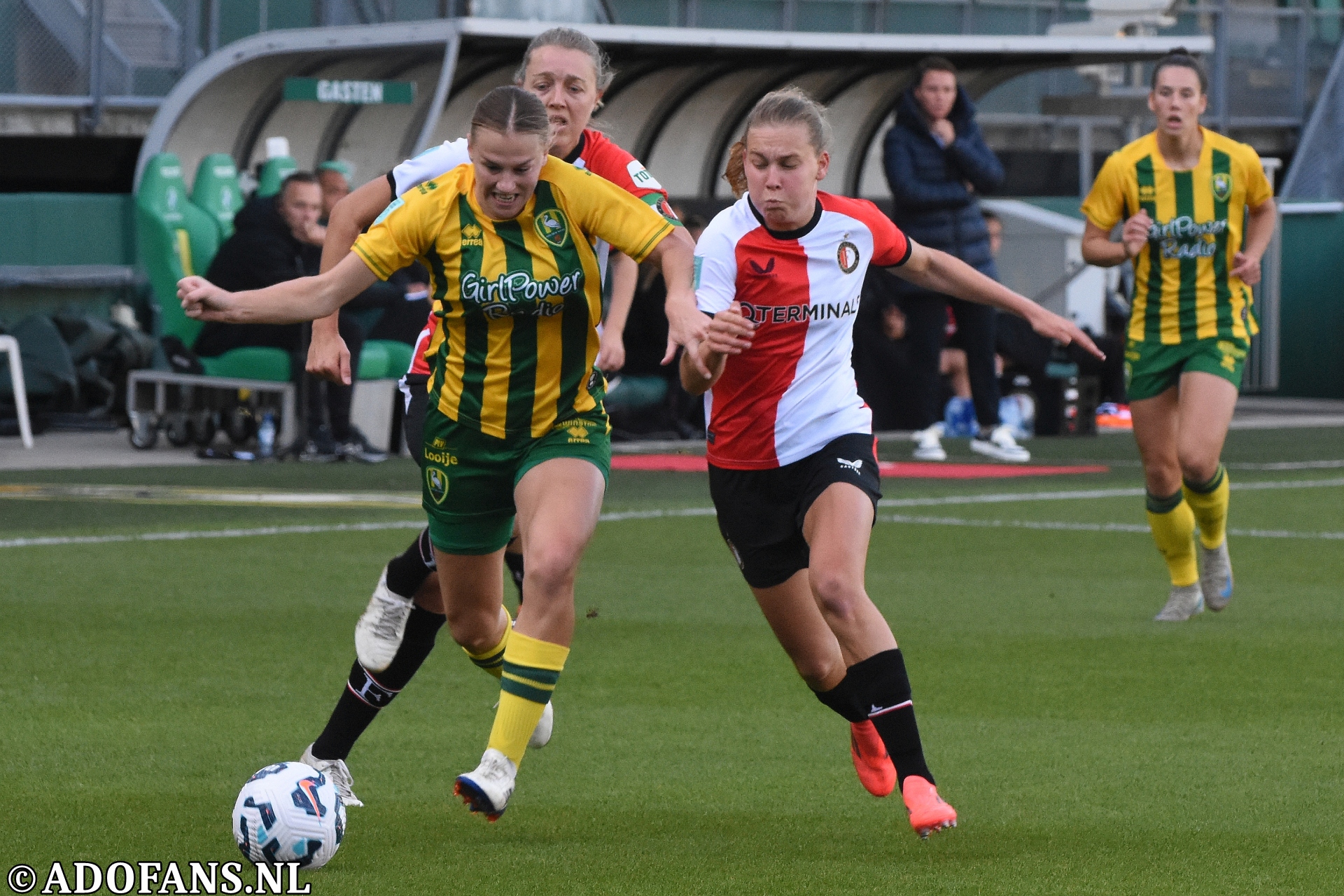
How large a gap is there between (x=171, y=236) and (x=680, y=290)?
12685mm

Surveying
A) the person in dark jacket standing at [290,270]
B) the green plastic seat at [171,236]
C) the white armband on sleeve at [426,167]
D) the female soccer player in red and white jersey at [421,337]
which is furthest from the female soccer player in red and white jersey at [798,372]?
the green plastic seat at [171,236]

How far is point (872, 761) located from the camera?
5.82 metres

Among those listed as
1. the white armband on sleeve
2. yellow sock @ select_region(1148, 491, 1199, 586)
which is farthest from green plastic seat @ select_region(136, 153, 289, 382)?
the white armband on sleeve

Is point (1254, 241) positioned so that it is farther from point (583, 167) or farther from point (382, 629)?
point (382, 629)

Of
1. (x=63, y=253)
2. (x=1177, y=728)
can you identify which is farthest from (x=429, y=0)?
(x=1177, y=728)

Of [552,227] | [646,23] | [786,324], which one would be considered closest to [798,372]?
[786,324]

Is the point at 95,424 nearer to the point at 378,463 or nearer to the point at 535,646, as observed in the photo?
the point at 378,463

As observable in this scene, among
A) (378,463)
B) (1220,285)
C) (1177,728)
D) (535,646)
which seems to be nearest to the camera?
(535,646)

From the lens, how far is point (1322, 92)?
2752 centimetres

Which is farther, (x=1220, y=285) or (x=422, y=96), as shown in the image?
(x=422, y=96)

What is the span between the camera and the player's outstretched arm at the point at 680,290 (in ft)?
17.6

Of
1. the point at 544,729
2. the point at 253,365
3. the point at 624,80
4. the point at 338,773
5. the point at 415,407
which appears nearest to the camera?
the point at 338,773

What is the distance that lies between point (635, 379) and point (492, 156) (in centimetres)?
1194

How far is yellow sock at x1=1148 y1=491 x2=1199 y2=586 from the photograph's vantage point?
928 centimetres
